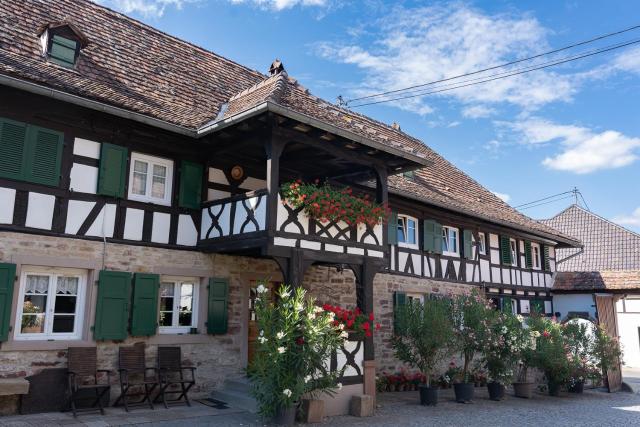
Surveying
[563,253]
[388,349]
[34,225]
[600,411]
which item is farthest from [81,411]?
Result: [563,253]

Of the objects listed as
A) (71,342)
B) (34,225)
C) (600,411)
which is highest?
(34,225)

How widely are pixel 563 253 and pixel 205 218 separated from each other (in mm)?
23664

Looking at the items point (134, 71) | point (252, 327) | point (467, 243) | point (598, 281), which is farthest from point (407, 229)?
point (598, 281)

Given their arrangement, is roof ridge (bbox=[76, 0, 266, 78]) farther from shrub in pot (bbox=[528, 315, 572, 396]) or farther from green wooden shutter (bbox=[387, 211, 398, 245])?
shrub in pot (bbox=[528, 315, 572, 396])

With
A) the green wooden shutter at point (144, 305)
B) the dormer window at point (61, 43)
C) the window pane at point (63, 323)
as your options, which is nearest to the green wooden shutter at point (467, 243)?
the green wooden shutter at point (144, 305)

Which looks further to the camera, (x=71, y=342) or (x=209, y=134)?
(x=209, y=134)

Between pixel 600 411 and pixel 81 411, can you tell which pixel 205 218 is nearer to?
pixel 81 411

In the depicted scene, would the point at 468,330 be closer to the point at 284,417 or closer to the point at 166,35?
the point at 284,417

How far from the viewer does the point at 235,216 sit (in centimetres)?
916

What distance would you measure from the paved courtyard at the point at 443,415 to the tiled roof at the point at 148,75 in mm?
4687

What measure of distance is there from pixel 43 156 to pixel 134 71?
2.91m

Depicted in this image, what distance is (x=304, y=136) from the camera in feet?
29.8

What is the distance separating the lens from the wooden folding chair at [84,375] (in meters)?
7.75

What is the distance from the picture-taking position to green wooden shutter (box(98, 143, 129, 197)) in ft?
28.5
